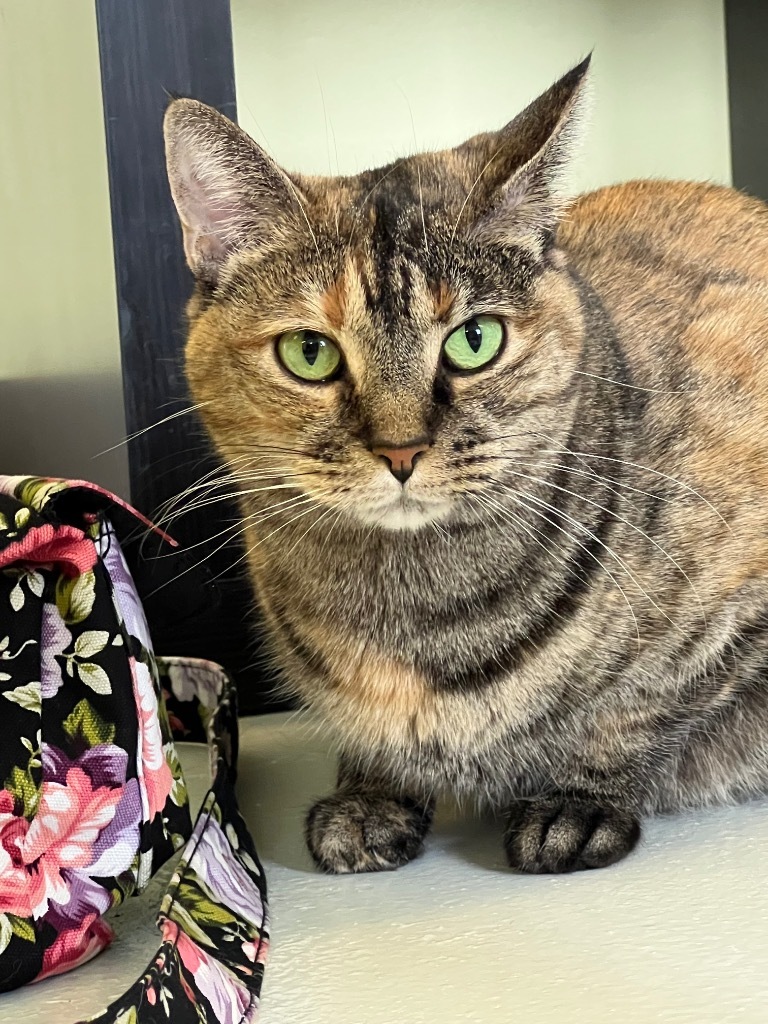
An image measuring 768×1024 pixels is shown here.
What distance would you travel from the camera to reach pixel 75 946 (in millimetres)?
833

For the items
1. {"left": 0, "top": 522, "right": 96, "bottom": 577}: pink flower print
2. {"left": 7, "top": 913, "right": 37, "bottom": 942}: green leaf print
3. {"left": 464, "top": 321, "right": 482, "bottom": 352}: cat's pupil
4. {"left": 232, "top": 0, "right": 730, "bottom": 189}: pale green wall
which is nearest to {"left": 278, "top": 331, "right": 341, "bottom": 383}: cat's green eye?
{"left": 464, "top": 321, "right": 482, "bottom": 352}: cat's pupil

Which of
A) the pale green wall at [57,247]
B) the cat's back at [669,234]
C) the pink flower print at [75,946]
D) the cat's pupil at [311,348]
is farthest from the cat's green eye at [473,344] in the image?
the pale green wall at [57,247]

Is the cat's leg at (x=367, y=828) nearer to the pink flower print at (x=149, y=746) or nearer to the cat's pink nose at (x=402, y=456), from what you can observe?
the pink flower print at (x=149, y=746)

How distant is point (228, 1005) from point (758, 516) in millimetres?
659

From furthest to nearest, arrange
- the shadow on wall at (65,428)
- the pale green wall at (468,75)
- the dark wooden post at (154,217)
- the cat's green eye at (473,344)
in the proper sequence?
the pale green wall at (468,75) < the shadow on wall at (65,428) < the dark wooden post at (154,217) < the cat's green eye at (473,344)

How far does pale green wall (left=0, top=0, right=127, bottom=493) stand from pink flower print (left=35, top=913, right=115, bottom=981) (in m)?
0.75

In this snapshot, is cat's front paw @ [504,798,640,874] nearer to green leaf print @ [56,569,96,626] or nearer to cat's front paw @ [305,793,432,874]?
cat's front paw @ [305,793,432,874]

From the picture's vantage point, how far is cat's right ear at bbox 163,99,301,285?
974 mm

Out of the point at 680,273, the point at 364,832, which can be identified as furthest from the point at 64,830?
the point at 680,273

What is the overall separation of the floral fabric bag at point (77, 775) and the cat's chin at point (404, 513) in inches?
8.5

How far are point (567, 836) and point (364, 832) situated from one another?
187 mm

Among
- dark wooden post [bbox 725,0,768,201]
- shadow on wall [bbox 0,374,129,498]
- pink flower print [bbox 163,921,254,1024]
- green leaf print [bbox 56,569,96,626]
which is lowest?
pink flower print [bbox 163,921,254,1024]

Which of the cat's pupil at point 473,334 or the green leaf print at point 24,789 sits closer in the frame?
the green leaf print at point 24,789

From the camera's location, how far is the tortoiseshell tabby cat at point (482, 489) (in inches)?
37.4
